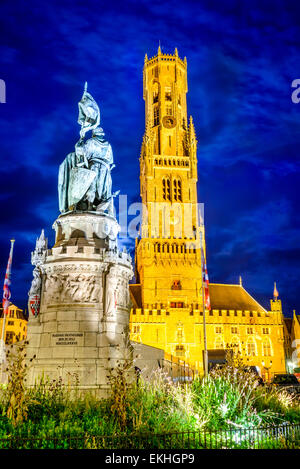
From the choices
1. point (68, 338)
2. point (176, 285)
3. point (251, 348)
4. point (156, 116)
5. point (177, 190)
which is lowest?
point (68, 338)

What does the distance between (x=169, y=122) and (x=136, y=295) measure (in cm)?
Result: 2879

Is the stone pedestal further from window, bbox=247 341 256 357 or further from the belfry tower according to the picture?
window, bbox=247 341 256 357

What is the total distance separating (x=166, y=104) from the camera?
232 ft

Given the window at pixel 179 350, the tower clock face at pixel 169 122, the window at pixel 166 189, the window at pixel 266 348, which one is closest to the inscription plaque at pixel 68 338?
the window at pixel 179 350

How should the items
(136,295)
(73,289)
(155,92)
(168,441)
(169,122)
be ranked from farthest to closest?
1. (155,92)
2. (169,122)
3. (136,295)
4. (73,289)
5. (168,441)

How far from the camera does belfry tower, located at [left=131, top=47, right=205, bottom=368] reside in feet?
173

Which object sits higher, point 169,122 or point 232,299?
point 169,122

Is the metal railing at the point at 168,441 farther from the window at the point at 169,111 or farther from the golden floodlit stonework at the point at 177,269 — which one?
the window at the point at 169,111

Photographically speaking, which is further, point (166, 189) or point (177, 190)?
point (177, 190)

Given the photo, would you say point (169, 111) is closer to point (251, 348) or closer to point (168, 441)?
point (251, 348)

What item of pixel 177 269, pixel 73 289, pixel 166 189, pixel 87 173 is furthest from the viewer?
pixel 166 189

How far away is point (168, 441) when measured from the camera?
8.64 m

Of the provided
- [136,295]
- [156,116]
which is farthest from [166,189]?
[136,295]

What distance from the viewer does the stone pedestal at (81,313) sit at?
13875 mm
